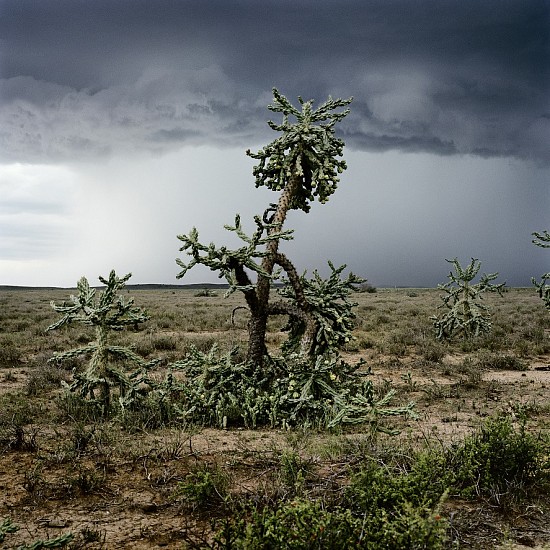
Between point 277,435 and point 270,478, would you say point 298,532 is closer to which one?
point 270,478

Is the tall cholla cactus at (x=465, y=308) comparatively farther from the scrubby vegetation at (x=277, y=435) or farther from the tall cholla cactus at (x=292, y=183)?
the tall cholla cactus at (x=292, y=183)

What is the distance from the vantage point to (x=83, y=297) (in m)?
7.57

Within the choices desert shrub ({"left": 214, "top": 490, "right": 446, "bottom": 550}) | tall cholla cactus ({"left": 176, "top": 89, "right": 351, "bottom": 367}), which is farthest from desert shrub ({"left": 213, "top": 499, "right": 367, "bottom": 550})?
tall cholla cactus ({"left": 176, "top": 89, "right": 351, "bottom": 367})

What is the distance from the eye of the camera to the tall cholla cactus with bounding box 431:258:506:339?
17.4 metres

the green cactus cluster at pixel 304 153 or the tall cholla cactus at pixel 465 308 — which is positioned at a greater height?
the green cactus cluster at pixel 304 153

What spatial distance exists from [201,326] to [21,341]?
676 cm

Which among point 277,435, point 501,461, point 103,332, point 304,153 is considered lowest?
point 277,435

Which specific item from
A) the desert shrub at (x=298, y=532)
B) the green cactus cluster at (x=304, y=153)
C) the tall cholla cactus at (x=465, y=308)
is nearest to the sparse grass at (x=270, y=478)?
the desert shrub at (x=298, y=532)

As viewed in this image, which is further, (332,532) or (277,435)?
(277,435)

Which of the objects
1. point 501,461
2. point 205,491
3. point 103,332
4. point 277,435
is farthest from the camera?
point 103,332

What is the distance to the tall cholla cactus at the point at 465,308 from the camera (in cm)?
1741

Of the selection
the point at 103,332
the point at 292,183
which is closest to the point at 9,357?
the point at 103,332

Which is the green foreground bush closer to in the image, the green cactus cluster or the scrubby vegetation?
the scrubby vegetation

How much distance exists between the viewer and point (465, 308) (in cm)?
1780
